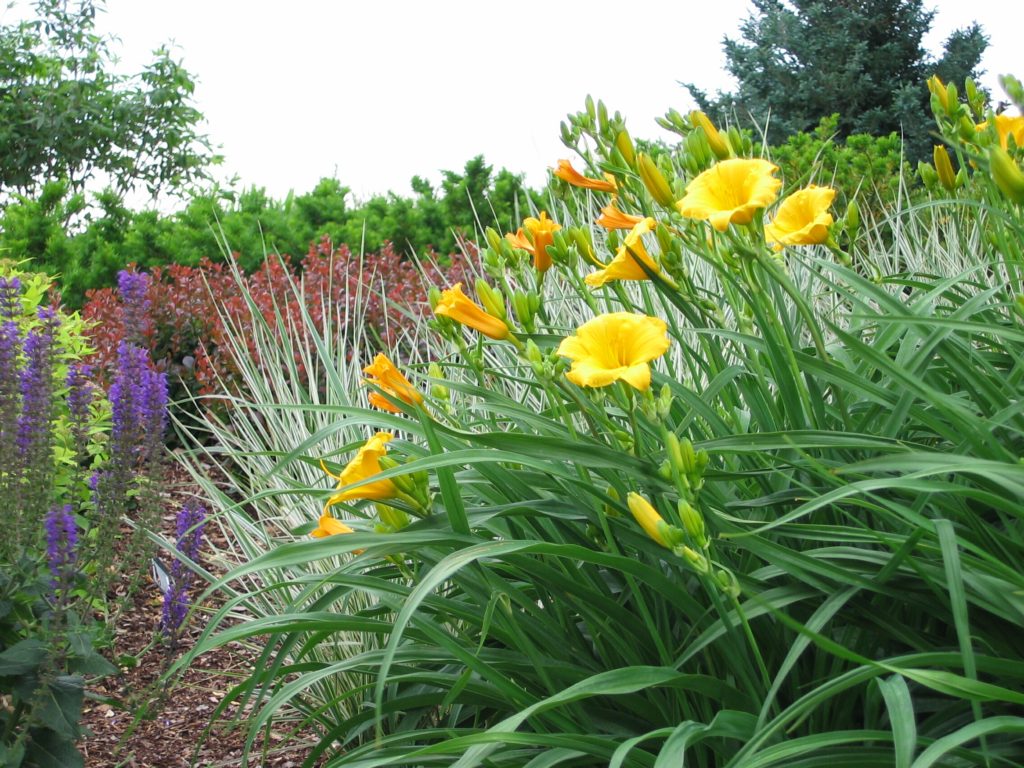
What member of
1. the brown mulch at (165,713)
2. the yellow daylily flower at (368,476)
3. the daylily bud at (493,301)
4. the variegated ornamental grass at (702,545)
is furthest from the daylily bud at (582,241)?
the brown mulch at (165,713)

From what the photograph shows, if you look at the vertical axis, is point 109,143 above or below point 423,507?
above

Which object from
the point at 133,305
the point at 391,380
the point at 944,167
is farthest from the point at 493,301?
the point at 133,305

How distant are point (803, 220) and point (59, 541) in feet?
5.58

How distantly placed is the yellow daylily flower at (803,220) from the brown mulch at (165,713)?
164 cm

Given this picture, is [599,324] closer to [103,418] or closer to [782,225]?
[782,225]

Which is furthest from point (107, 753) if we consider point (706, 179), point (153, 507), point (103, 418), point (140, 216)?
point (140, 216)

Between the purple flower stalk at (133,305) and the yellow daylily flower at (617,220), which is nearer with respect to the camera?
the yellow daylily flower at (617,220)

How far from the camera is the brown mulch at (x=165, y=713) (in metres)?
2.82

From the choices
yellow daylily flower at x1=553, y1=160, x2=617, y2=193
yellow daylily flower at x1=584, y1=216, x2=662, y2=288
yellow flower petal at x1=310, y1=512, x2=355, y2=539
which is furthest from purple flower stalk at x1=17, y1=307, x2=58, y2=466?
yellow daylily flower at x1=584, y1=216, x2=662, y2=288

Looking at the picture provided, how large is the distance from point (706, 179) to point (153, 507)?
63.4 inches

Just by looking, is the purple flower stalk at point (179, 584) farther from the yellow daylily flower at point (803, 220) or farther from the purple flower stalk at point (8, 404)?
the yellow daylily flower at point (803, 220)

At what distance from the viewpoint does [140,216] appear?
7750 mm

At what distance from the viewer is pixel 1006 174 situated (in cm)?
142

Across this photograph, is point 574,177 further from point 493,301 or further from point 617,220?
point 493,301
